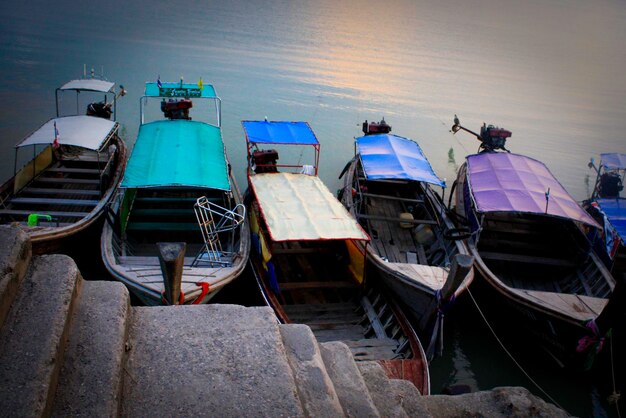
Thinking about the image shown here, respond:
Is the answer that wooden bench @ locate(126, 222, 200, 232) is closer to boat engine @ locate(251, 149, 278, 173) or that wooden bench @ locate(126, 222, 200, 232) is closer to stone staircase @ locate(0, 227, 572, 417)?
boat engine @ locate(251, 149, 278, 173)

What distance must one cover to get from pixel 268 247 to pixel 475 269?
4279mm

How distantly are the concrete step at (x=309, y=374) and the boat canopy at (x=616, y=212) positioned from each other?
9622 millimetres

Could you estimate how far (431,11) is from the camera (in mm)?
51094

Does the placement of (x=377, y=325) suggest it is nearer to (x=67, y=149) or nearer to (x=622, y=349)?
(x=622, y=349)

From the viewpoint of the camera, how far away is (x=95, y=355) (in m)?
2.42

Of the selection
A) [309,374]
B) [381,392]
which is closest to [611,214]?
[381,392]

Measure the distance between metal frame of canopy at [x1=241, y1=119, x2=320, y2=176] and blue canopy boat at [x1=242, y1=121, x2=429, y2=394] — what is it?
0.26 feet

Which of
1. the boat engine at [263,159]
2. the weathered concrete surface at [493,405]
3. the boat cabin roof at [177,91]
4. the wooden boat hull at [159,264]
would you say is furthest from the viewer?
the boat cabin roof at [177,91]

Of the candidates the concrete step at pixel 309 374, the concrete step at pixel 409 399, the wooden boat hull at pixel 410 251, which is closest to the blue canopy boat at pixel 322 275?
the wooden boat hull at pixel 410 251

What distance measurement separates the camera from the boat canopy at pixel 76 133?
10.1m

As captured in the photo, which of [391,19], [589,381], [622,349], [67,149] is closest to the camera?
[622,349]

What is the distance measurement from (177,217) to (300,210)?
122 inches

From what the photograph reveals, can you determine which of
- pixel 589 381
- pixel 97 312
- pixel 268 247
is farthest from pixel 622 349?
pixel 97 312

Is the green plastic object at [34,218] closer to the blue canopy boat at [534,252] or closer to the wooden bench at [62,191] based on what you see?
the wooden bench at [62,191]
